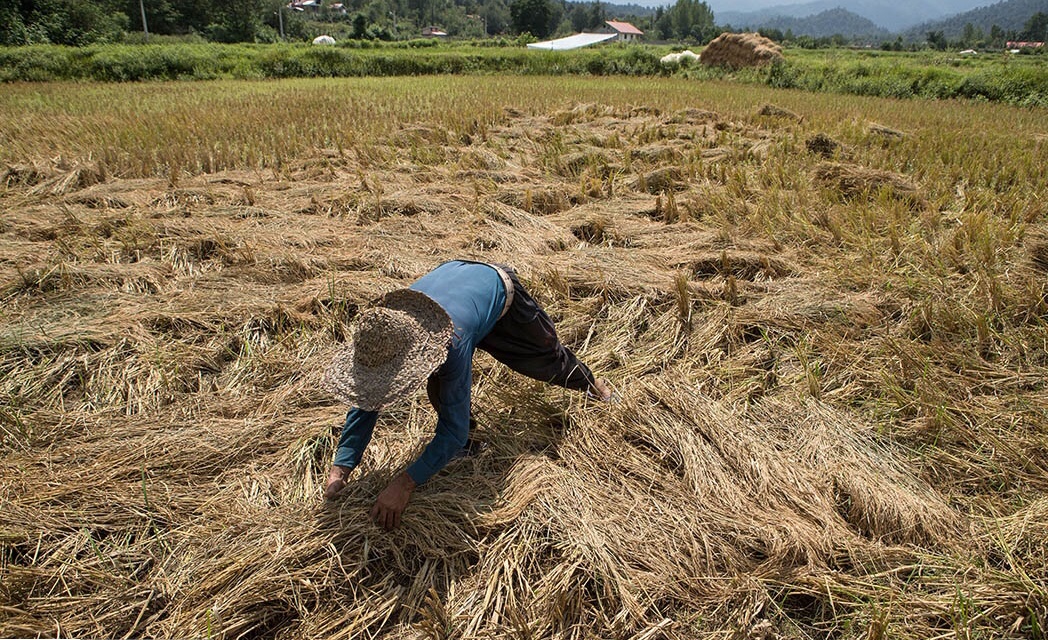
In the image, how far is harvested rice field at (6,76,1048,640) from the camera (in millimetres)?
1542

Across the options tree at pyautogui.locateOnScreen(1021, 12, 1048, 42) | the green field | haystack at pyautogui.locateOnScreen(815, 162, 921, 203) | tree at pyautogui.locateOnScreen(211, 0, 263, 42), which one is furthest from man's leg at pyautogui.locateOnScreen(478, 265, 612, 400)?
tree at pyautogui.locateOnScreen(1021, 12, 1048, 42)

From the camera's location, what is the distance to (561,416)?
7.23ft

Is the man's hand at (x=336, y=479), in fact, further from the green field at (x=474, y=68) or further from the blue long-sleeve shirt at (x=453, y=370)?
the green field at (x=474, y=68)

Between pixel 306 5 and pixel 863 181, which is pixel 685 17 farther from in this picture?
pixel 863 181

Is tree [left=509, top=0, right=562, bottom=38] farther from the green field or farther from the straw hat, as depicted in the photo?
the straw hat

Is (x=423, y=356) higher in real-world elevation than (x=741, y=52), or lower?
lower

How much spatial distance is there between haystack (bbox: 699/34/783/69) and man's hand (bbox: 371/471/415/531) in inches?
719

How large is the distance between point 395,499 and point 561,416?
81 centimetres

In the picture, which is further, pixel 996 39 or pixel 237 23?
pixel 996 39

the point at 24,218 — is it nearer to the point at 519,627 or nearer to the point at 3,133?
the point at 3,133

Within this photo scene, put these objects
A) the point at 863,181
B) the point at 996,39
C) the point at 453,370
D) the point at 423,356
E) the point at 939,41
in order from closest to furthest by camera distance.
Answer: the point at 423,356 < the point at 453,370 < the point at 863,181 < the point at 939,41 < the point at 996,39

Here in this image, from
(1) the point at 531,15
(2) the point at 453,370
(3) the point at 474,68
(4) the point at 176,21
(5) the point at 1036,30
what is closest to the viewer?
(2) the point at 453,370

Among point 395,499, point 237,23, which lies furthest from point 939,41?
point 395,499

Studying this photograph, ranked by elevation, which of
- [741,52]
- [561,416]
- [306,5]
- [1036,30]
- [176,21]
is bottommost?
[561,416]
